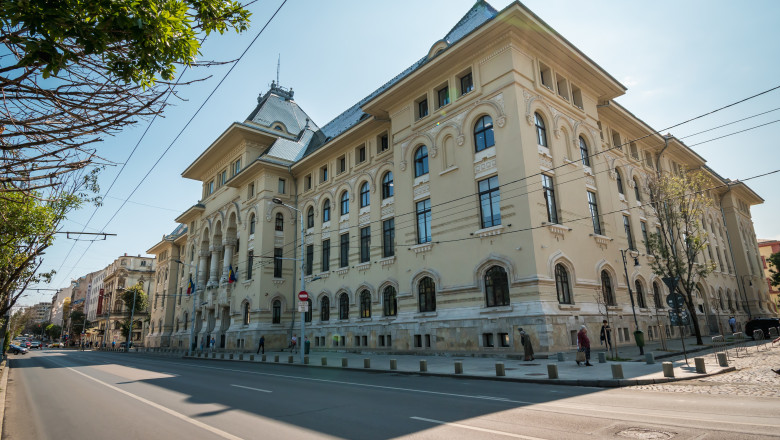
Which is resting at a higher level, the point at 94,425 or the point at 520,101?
the point at 520,101

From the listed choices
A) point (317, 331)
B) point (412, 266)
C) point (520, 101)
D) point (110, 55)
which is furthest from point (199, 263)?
point (110, 55)

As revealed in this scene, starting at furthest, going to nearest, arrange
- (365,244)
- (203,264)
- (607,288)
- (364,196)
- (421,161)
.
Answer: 1. (203,264)
2. (364,196)
3. (365,244)
4. (421,161)
5. (607,288)

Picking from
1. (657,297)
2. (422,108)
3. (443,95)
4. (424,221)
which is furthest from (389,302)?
(657,297)

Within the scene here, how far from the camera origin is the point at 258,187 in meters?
37.4

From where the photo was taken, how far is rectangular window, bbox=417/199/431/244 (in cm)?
2453

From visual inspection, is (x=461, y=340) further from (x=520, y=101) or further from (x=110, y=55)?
(x=110, y=55)

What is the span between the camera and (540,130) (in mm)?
22250

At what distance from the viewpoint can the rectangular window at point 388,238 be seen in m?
28.0

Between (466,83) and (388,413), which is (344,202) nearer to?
(466,83)

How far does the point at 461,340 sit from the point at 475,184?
27.2ft

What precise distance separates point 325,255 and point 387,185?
8787 millimetres

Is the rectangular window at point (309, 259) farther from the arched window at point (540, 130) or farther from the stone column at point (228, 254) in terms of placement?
the arched window at point (540, 130)

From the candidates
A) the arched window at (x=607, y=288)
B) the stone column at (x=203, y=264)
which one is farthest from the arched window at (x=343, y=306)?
the stone column at (x=203, y=264)

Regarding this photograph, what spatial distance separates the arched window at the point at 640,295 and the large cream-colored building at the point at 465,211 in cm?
9
